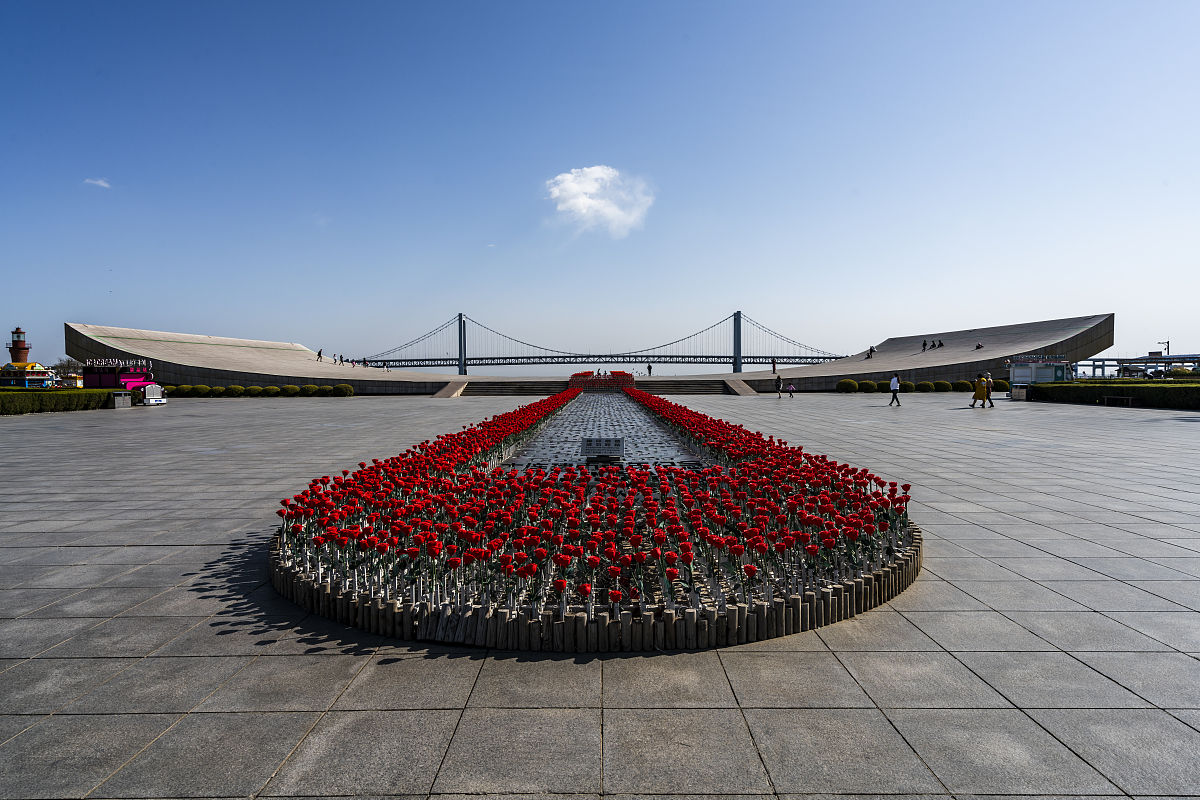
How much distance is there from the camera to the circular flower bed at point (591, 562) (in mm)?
3805

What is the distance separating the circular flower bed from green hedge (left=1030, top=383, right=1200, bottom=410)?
25.3 metres

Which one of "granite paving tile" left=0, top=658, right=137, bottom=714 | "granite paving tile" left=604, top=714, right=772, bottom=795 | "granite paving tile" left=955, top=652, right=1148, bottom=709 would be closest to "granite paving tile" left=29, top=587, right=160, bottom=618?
"granite paving tile" left=0, top=658, right=137, bottom=714

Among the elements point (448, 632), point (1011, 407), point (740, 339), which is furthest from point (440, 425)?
point (740, 339)

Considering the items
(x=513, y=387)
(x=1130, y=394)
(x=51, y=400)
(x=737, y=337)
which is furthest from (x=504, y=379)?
(x=737, y=337)

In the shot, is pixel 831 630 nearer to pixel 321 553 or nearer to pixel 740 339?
pixel 321 553

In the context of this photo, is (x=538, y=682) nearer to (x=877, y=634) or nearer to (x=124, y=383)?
(x=877, y=634)

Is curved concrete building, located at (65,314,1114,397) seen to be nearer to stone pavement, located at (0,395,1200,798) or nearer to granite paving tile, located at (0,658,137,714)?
stone pavement, located at (0,395,1200,798)

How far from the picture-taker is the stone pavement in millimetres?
2580

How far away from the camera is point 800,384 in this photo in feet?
133

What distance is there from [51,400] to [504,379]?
23165mm

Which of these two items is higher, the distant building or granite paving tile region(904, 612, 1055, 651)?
the distant building

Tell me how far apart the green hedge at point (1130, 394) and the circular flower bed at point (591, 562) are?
25.3 m

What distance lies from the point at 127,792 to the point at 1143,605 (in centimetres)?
591

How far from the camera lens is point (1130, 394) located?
2500cm
